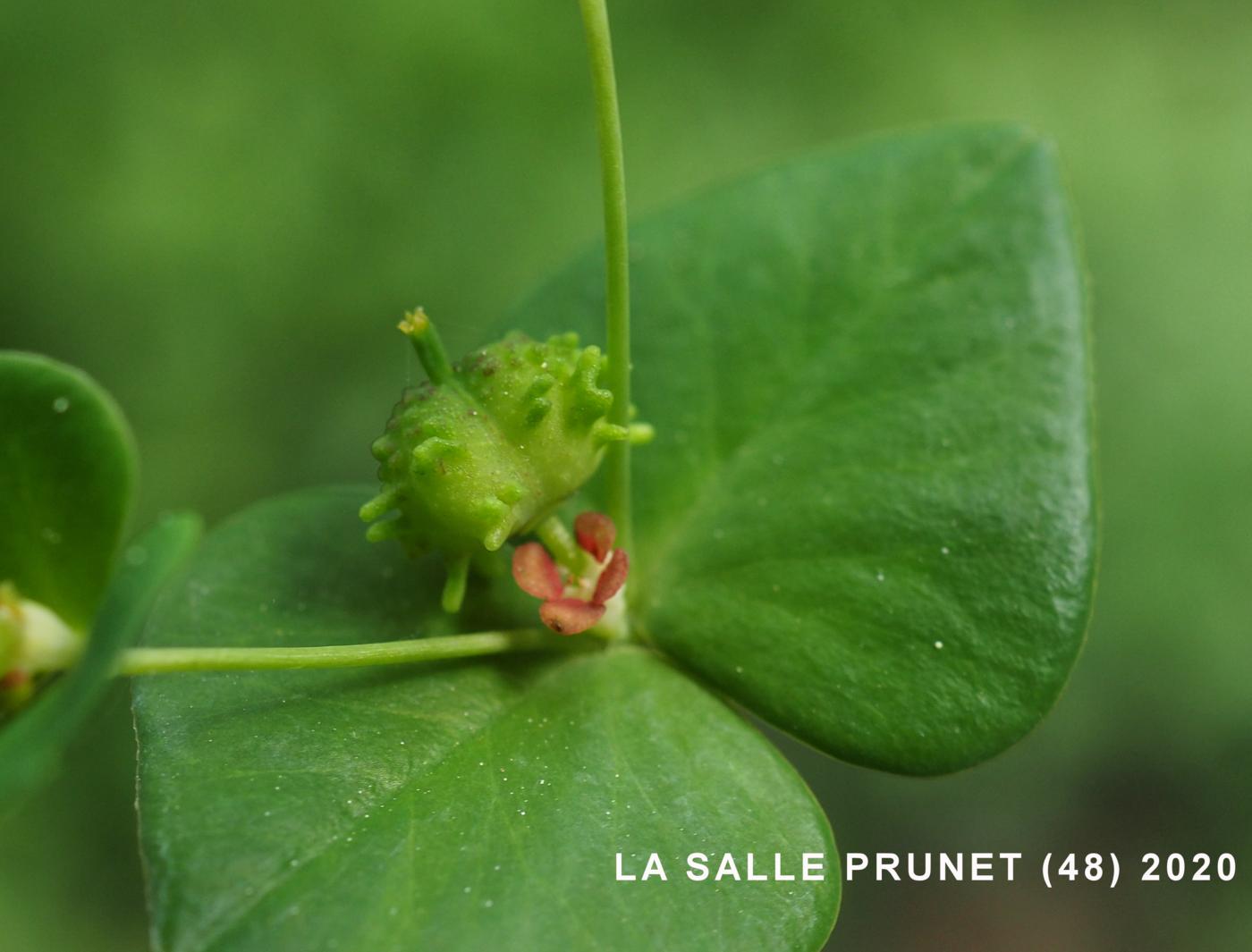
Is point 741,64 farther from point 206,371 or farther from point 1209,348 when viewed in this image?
point 206,371

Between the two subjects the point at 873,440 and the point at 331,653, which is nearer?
the point at 331,653

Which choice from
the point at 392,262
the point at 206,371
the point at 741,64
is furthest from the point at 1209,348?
the point at 206,371

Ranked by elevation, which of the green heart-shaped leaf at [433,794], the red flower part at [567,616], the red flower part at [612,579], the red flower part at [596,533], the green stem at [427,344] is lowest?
the green heart-shaped leaf at [433,794]

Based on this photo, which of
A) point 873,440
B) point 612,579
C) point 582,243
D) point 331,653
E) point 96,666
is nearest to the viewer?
point 96,666

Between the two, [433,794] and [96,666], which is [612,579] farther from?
[96,666]

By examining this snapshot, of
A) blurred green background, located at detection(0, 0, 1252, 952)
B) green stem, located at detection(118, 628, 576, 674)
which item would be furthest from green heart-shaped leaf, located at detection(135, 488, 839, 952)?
blurred green background, located at detection(0, 0, 1252, 952)

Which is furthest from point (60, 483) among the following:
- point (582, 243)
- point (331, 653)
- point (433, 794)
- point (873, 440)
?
point (582, 243)

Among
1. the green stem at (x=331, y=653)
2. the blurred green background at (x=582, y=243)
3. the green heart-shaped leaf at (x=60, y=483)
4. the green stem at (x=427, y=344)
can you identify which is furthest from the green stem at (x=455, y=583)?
the blurred green background at (x=582, y=243)

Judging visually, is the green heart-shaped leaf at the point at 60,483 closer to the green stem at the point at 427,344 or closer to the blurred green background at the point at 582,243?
the green stem at the point at 427,344
